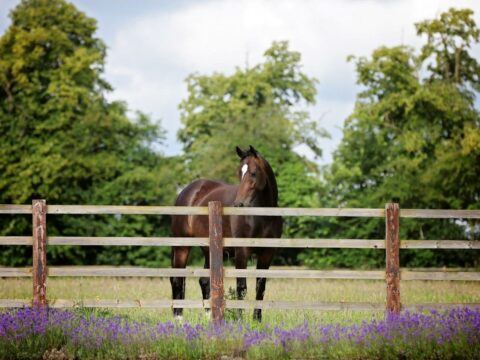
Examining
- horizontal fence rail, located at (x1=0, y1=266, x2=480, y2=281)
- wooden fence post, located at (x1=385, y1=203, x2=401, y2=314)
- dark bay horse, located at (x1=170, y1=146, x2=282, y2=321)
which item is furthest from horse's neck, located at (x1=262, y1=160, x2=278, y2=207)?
wooden fence post, located at (x1=385, y1=203, x2=401, y2=314)

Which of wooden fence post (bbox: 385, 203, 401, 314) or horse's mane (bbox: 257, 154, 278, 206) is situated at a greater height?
horse's mane (bbox: 257, 154, 278, 206)

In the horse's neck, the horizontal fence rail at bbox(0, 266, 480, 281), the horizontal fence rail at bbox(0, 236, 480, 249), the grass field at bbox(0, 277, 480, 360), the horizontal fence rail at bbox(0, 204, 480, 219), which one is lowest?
the grass field at bbox(0, 277, 480, 360)

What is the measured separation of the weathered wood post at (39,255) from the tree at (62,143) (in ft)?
68.8

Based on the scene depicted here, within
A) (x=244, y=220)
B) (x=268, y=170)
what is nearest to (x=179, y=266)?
(x=244, y=220)

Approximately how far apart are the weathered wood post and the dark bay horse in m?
2.38

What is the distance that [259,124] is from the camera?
34531 mm

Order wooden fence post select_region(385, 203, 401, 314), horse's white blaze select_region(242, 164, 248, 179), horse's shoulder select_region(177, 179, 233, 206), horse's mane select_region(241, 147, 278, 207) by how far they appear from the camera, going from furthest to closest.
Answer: horse's shoulder select_region(177, 179, 233, 206) < horse's mane select_region(241, 147, 278, 207) < horse's white blaze select_region(242, 164, 248, 179) < wooden fence post select_region(385, 203, 401, 314)

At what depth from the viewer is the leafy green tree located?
1156 inches

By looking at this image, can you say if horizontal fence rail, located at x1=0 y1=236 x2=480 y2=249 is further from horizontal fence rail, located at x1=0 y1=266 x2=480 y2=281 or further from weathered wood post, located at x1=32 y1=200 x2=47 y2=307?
horizontal fence rail, located at x1=0 y1=266 x2=480 y2=281

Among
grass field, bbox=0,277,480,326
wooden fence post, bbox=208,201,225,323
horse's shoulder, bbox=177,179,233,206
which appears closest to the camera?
wooden fence post, bbox=208,201,225,323

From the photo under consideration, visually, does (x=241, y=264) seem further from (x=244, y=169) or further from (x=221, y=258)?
(x=244, y=169)

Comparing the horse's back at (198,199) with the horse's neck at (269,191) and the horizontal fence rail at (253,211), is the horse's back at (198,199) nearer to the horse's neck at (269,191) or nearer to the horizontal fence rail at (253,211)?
the horse's neck at (269,191)

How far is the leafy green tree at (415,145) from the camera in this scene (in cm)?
2935

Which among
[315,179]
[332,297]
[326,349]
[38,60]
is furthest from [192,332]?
[38,60]
